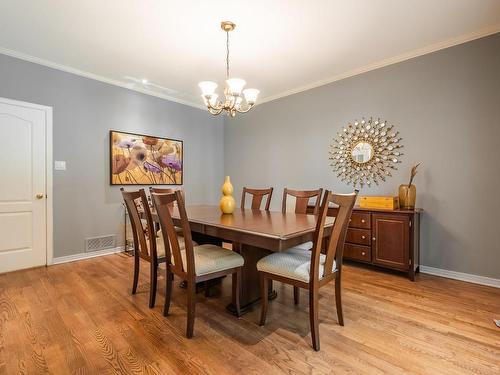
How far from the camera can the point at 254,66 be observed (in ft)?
11.3

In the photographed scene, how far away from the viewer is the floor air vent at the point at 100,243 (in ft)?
12.0

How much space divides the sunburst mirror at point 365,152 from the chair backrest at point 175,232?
2591 millimetres

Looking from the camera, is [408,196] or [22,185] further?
[22,185]

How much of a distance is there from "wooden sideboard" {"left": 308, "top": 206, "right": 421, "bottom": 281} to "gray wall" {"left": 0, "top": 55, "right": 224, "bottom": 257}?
3.29 m

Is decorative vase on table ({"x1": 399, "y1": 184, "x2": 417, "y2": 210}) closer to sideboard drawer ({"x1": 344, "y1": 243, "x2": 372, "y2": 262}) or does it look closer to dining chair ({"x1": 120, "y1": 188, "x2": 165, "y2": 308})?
sideboard drawer ({"x1": 344, "y1": 243, "x2": 372, "y2": 262})

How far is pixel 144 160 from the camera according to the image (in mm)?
4180

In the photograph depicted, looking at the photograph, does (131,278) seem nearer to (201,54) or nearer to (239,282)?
(239,282)

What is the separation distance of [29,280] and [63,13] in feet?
8.75

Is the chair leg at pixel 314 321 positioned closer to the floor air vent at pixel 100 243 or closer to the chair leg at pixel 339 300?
the chair leg at pixel 339 300

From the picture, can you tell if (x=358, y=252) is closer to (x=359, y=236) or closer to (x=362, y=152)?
(x=359, y=236)

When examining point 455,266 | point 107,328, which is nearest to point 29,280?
point 107,328

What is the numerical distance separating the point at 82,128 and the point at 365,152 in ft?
12.4

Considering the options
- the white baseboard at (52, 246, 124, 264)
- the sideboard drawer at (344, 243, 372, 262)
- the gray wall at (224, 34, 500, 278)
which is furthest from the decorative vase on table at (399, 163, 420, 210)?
the white baseboard at (52, 246, 124, 264)

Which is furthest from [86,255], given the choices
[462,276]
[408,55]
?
[408,55]
